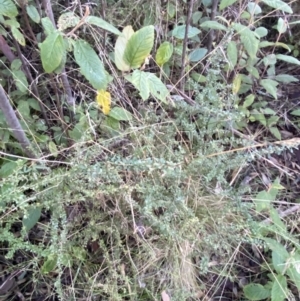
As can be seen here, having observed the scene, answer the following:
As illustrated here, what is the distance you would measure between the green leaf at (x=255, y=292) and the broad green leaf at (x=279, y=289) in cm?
7

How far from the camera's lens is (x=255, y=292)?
4.16ft

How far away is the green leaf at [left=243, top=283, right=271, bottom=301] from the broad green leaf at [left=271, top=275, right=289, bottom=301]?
0.07 m

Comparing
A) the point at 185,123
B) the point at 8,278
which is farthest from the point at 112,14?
the point at 8,278

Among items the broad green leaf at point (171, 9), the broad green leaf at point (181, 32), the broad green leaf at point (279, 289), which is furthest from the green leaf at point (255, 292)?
the broad green leaf at point (171, 9)

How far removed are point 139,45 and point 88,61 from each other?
0.55ft

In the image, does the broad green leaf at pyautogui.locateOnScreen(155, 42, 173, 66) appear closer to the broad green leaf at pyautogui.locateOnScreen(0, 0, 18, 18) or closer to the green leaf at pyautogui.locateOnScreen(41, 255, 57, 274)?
the broad green leaf at pyautogui.locateOnScreen(0, 0, 18, 18)

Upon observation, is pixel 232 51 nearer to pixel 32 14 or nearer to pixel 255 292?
pixel 32 14

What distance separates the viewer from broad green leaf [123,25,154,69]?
106 centimetres

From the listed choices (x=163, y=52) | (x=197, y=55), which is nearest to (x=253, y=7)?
(x=197, y=55)

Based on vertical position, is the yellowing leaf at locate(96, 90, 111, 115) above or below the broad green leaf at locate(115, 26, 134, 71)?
below

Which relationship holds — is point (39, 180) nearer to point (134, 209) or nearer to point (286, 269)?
point (134, 209)

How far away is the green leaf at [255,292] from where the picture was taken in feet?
4.11

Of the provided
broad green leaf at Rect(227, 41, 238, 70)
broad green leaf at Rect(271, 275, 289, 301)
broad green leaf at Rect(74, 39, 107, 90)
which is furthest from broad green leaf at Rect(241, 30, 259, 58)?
broad green leaf at Rect(271, 275, 289, 301)

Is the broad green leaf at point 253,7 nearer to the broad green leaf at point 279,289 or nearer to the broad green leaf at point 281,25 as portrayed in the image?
the broad green leaf at point 281,25
